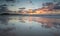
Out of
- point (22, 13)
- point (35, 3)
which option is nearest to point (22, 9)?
point (22, 13)

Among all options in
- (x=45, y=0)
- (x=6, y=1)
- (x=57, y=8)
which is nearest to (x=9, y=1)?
(x=6, y=1)

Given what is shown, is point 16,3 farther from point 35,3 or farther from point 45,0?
point 45,0

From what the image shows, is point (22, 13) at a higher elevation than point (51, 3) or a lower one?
lower

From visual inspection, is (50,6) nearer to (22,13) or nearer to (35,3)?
(35,3)

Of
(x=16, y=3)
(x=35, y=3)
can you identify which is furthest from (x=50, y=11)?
(x=16, y=3)

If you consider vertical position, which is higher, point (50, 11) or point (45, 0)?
point (45, 0)

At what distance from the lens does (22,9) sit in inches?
193

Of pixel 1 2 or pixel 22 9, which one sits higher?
pixel 1 2

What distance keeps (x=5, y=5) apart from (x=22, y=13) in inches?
31.5

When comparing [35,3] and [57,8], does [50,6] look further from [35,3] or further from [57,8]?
[35,3]

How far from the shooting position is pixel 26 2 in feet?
15.8

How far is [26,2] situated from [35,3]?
0.37 metres

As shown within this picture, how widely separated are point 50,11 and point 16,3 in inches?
57.2

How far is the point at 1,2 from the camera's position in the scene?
4.96 meters
